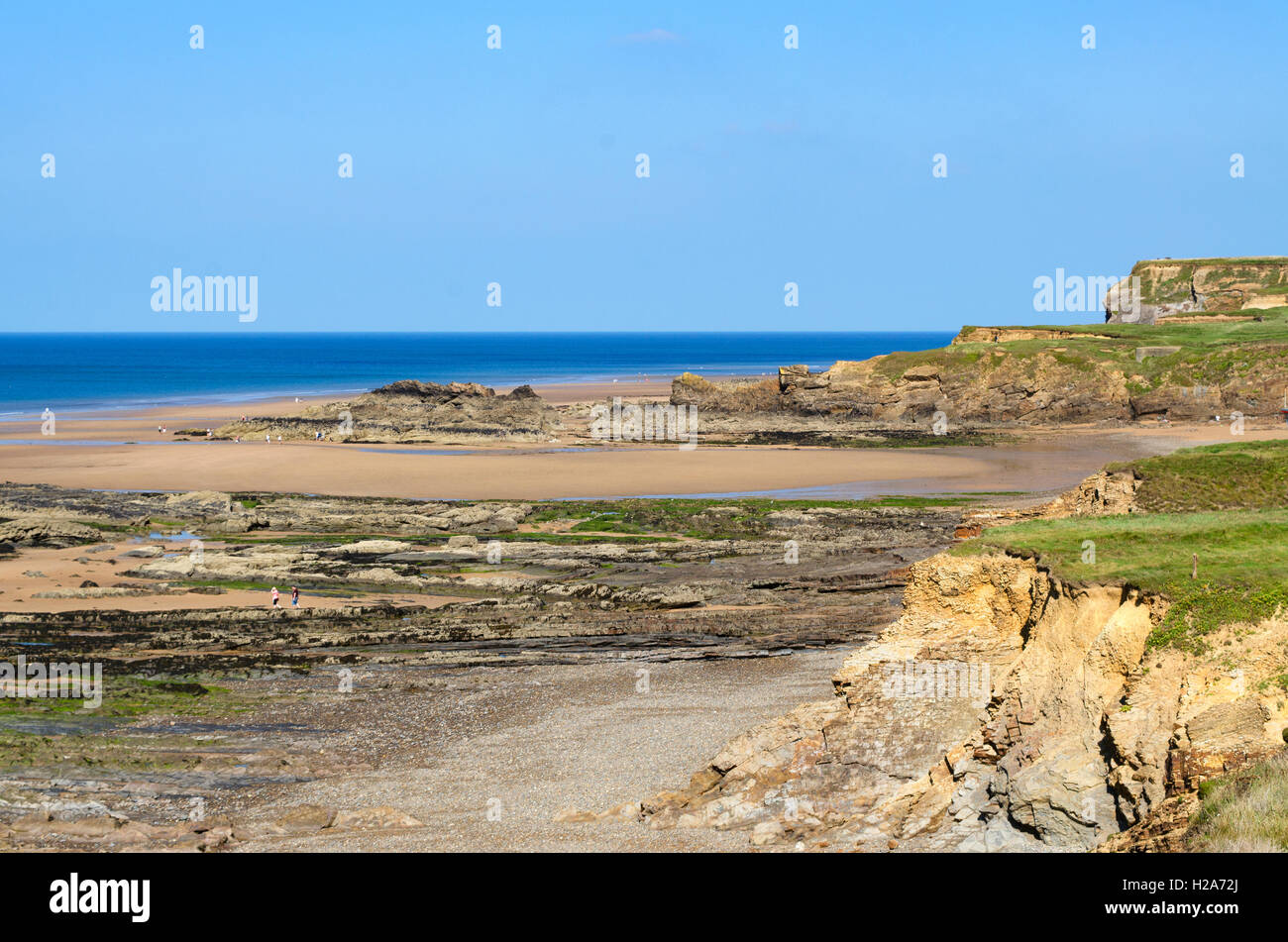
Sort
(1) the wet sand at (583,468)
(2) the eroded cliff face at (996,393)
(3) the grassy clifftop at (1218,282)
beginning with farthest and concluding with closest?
(3) the grassy clifftop at (1218,282)
(2) the eroded cliff face at (996,393)
(1) the wet sand at (583,468)

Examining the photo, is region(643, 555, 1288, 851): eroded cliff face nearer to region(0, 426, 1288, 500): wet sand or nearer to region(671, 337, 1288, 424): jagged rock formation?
region(0, 426, 1288, 500): wet sand

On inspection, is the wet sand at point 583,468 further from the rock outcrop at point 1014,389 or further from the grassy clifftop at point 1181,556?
the grassy clifftop at point 1181,556

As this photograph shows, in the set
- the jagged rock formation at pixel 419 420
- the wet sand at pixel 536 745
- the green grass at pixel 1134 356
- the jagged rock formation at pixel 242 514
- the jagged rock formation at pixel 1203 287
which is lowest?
Result: the wet sand at pixel 536 745

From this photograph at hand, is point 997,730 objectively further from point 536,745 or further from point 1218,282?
point 1218,282

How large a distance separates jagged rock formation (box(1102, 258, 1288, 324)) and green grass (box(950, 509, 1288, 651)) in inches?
3882

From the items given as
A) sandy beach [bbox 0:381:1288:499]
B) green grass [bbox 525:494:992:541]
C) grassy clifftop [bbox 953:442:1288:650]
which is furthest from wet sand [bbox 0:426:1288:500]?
grassy clifftop [bbox 953:442:1288:650]

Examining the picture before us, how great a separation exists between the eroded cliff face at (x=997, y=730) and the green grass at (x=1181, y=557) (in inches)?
11.5

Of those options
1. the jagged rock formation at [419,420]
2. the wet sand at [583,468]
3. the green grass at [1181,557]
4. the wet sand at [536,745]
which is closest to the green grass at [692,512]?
the wet sand at [583,468]

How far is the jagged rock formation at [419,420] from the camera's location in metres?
80.6

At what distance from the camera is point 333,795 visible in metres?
19.0

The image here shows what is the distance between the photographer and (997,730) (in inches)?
627

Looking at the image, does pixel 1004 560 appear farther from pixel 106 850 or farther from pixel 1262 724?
pixel 106 850

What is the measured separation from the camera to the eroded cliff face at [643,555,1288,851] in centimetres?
1370
